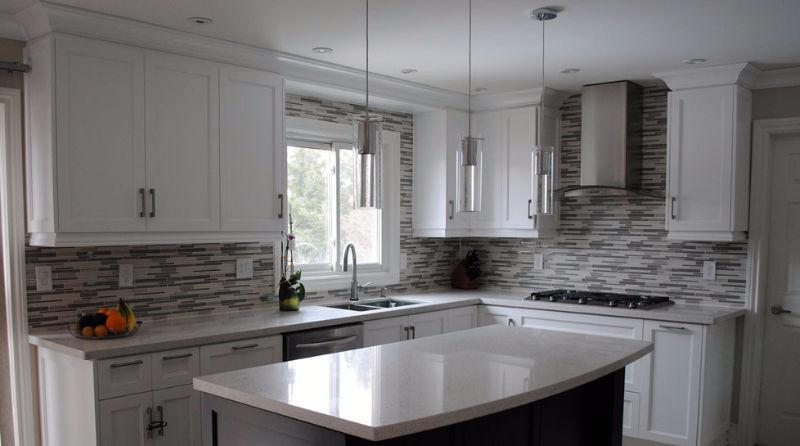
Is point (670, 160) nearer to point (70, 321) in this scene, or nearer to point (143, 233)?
point (143, 233)

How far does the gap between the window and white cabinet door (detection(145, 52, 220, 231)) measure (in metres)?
0.89

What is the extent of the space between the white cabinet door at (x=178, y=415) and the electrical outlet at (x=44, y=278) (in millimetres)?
789

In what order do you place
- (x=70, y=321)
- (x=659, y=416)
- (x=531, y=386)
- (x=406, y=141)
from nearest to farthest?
(x=531, y=386) → (x=70, y=321) → (x=659, y=416) → (x=406, y=141)

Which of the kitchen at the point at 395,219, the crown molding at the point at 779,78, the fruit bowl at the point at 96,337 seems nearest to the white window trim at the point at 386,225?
the kitchen at the point at 395,219

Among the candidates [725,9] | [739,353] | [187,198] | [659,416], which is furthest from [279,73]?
[739,353]

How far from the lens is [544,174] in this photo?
8.73ft

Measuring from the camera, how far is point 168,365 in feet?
9.87

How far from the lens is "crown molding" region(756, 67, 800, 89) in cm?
409

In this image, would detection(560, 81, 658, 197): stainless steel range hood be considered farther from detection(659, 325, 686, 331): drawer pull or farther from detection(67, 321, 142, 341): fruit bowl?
detection(67, 321, 142, 341): fruit bowl

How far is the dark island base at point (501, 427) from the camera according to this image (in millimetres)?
1984

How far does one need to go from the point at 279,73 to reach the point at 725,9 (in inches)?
92.1

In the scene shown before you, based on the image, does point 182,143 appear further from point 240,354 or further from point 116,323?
point 240,354

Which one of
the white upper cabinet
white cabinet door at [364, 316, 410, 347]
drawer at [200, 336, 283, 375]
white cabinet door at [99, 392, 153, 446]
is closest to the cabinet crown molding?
the white upper cabinet

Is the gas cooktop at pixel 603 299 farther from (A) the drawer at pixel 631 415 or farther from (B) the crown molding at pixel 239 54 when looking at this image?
(B) the crown molding at pixel 239 54
